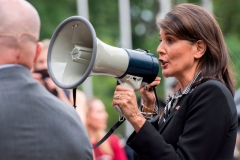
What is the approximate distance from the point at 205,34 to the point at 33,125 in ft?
3.60

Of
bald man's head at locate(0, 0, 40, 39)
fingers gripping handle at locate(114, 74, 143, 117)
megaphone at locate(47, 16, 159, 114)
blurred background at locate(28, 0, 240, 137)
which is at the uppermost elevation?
bald man's head at locate(0, 0, 40, 39)

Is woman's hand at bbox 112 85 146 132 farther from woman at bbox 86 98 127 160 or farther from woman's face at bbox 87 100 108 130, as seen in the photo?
woman's face at bbox 87 100 108 130

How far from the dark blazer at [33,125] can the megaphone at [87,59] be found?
1.47 feet

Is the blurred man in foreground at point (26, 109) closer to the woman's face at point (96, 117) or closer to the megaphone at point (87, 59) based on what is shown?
the megaphone at point (87, 59)

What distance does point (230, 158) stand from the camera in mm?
3277

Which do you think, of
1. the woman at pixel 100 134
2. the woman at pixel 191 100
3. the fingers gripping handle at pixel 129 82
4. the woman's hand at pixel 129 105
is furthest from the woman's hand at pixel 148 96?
the woman at pixel 100 134

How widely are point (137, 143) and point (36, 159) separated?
66 centimetres

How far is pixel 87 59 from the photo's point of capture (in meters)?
3.51

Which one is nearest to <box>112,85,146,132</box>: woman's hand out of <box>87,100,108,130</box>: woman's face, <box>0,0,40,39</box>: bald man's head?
<box>0,0,40,39</box>: bald man's head

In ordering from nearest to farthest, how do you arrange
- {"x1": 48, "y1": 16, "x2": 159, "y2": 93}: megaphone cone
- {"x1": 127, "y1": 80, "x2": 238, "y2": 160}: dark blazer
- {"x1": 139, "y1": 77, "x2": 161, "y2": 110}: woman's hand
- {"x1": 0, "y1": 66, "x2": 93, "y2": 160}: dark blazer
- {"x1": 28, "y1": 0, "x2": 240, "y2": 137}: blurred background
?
{"x1": 0, "y1": 66, "x2": 93, "y2": 160}: dark blazer, {"x1": 127, "y1": 80, "x2": 238, "y2": 160}: dark blazer, {"x1": 48, "y1": 16, "x2": 159, "y2": 93}: megaphone cone, {"x1": 139, "y1": 77, "x2": 161, "y2": 110}: woman's hand, {"x1": 28, "y1": 0, "x2": 240, "y2": 137}: blurred background

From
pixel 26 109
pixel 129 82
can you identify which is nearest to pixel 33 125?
pixel 26 109

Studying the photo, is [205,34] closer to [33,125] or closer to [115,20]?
[33,125]

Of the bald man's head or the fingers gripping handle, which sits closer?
the bald man's head

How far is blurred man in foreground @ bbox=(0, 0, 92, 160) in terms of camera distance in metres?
2.75
